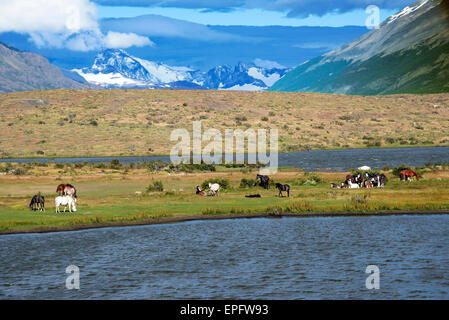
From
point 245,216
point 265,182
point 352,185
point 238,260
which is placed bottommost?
point 238,260

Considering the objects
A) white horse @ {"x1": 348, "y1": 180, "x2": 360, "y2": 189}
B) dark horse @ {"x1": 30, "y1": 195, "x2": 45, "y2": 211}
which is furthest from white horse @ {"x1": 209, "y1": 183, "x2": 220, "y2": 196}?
dark horse @ {"x1": 30, "y1": 195, "x2": 45, "y2": 211}

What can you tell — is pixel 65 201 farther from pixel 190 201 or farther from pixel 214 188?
pixel 214 188

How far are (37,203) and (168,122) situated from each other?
129m

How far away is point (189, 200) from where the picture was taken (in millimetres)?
51281

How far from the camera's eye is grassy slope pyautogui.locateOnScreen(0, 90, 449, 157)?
15188cm

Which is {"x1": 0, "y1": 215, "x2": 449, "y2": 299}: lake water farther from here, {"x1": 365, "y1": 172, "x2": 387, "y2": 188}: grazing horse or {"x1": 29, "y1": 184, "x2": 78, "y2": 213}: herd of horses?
{"x1": 365, "y1": 172, "x2": 387, "y2": 188}: grazing horse

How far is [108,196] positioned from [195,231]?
17777 millimetres

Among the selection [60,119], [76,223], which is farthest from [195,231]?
[60,119]

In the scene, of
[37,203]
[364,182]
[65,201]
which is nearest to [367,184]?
[364,182]

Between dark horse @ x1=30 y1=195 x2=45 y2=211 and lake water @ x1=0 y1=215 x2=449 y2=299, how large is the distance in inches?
278

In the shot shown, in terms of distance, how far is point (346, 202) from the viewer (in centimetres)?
4844

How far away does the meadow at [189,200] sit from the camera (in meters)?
42.1

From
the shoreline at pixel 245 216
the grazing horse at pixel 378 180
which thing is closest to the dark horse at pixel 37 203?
the shoreline at pixel 245 216
